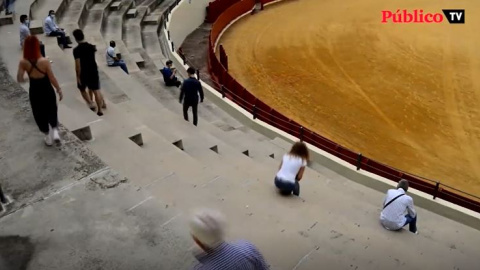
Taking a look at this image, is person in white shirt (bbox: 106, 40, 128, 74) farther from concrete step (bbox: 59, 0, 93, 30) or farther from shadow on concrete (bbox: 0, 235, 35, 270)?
shadow on concrete (bbox: 0, 235, 35, 270)

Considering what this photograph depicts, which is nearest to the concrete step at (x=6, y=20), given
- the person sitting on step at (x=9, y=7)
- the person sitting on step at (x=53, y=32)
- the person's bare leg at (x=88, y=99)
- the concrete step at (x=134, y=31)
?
the person sitting on step at (x=9, y=7)

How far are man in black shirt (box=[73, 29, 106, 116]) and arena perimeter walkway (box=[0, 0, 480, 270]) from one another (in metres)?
0.23

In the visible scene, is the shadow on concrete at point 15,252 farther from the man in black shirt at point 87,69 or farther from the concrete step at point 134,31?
the concrete step at point 134,31

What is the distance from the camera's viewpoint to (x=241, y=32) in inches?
894

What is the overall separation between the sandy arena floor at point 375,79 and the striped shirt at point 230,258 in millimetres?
9669

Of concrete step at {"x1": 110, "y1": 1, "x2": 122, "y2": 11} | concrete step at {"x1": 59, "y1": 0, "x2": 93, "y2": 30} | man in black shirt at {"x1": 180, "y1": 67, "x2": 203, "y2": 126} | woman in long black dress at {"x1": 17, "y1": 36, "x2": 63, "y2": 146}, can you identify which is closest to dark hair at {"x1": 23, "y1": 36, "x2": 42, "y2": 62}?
woman in long black dress at {"x1": 17, "y1": 36, "x2": 63, "y2": 146}

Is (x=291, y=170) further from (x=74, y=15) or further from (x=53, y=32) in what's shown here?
(x=74, y=15)

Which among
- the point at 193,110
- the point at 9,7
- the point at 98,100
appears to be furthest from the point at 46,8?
the point at 98,100

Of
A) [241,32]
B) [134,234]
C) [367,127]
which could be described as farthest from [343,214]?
[241,32]

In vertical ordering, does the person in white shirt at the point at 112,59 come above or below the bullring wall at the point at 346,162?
above

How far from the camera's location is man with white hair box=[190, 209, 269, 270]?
2.57m

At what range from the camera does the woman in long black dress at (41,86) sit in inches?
203

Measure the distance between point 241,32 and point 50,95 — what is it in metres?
17.8

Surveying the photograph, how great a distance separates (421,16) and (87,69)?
20.9 meters
